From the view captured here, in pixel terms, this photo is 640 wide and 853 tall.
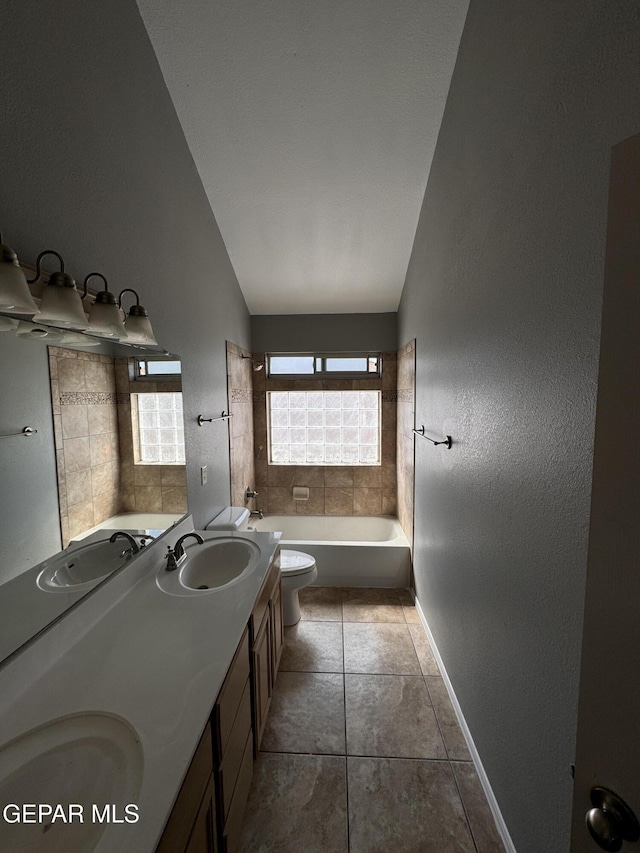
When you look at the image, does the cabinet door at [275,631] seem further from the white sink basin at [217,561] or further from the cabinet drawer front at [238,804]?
the cabinet drawer front at [238,804]

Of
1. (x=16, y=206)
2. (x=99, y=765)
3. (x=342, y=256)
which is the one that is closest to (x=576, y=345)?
(x=99, y=765)

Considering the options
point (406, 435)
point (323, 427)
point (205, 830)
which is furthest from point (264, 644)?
point (323, 427)

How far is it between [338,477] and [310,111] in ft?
9.65

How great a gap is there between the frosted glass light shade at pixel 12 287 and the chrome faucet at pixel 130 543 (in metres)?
0.89

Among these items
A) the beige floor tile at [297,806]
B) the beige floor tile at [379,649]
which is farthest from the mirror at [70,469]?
the beige floor tile at [379,649]

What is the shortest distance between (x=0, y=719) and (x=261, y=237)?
2.81 m

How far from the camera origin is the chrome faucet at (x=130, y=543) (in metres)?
1.39

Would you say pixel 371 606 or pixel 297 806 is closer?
pixel 297 806

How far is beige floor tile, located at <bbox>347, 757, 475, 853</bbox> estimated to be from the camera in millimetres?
1238

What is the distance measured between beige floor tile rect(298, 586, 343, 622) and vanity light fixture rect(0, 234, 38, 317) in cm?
247

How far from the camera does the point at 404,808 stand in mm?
1344

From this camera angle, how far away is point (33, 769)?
735 millimetres

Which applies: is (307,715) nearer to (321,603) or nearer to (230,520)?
(321,603)

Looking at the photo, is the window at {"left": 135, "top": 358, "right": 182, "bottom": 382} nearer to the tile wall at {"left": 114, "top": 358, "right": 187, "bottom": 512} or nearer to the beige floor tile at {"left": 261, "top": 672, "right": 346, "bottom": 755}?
the tile wall at {"left": 114, "top": 358, "right": 187, "bottom": 512}
